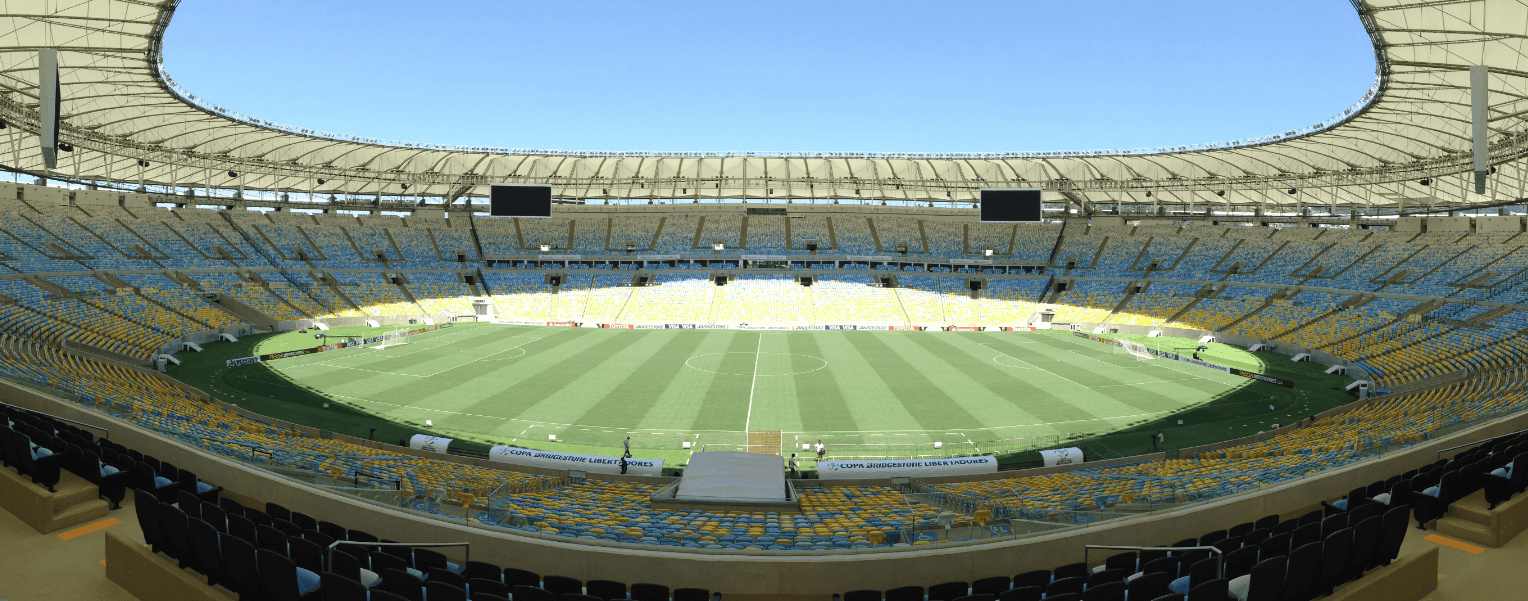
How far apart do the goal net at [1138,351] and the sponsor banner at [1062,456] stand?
21.7m

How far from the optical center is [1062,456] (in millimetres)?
20578

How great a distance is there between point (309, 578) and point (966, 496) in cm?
1183

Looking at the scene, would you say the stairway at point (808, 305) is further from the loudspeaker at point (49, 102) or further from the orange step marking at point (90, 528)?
the orange step marking at point (90, 528)

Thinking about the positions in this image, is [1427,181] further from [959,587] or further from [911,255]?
[959,587]

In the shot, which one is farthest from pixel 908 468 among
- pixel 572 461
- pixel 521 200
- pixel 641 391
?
pixel 521 200

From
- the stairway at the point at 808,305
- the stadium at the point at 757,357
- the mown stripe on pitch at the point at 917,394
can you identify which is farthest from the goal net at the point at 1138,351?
the stairway at the point at 808,305

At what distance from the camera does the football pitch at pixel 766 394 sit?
23.5 m

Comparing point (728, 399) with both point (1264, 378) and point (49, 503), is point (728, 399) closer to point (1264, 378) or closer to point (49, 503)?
point (49, 503)

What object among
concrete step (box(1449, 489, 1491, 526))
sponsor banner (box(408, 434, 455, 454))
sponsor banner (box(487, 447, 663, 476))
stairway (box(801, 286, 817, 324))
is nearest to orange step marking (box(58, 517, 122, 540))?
sponsor banner (box(487, 447, 663, 476))

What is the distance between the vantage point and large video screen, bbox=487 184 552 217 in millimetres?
55469

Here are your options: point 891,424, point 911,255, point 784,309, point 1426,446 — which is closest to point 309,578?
point 1426,446

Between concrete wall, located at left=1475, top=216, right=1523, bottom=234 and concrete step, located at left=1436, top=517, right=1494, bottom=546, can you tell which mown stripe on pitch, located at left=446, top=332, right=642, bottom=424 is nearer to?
concrete step, located at left=1436, top=517, right=1494, bottom=546

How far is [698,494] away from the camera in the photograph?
1462 centimetres

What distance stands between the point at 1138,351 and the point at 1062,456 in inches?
965
